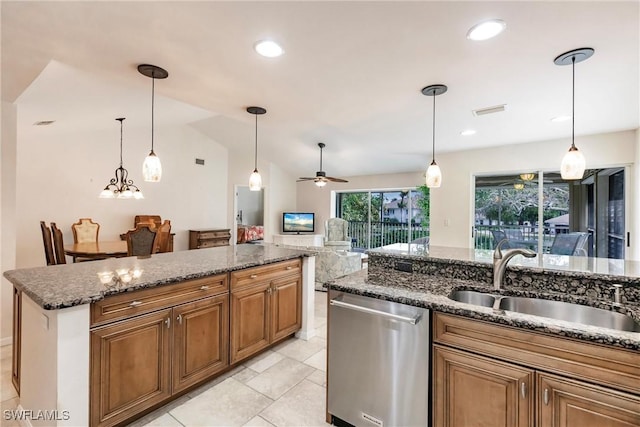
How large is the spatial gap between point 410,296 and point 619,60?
220cm

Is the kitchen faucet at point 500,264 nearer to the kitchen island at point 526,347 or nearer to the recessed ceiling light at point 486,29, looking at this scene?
the kitchen island at point 526,347

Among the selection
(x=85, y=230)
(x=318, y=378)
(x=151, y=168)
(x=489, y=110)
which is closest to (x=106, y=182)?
(x=85, y=230)

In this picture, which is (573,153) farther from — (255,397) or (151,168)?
(151,168)

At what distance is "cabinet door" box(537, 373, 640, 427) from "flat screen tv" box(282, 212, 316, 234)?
7539 millimetres

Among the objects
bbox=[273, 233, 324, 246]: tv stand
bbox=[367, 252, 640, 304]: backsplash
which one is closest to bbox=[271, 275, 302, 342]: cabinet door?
bbox=[367, 252, 640, 304]: backsplash

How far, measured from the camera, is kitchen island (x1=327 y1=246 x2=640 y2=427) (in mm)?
1216

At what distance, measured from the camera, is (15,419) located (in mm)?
1899

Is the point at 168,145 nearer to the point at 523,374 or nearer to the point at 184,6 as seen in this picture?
the point at 184,6

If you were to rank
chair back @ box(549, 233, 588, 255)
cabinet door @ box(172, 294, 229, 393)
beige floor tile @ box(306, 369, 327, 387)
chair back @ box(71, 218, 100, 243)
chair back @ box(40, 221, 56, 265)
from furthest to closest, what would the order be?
chair back @ box(71, 218, 100, 243)
chair back @ box(549, 233, 588, 255)
chair back @ box(40, 221, 56, 265)
beige floor tile @ box(306, 369, 327, 387)
cabinet door @ box(172, 294, 229, 393)

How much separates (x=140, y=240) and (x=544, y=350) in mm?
4298

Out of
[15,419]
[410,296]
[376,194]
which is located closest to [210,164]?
[376,194]

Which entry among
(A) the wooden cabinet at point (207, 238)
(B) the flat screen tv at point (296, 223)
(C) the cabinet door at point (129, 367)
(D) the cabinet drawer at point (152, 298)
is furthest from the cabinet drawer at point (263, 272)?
(B) the flat screen tv at point (296, 223)

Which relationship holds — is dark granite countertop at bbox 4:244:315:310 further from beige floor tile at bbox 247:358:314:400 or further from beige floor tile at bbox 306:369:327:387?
beige floor tile at bbox 306:369:327:387

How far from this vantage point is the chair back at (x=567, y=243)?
170 inches
